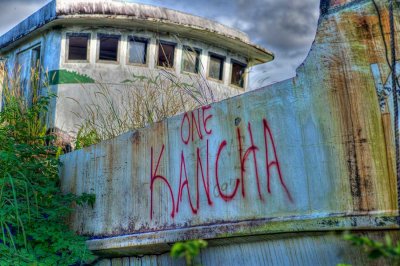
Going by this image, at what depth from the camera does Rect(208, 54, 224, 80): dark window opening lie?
11672mm

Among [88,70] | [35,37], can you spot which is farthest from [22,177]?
[35,37]

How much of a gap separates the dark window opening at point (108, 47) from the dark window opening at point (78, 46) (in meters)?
0.29

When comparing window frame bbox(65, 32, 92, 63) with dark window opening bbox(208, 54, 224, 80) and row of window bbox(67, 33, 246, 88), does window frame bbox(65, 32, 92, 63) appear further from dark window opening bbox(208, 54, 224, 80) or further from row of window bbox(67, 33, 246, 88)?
dark window opening bbox(208, 54, 224, 80)

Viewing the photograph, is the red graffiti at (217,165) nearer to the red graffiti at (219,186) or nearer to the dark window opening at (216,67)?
the red graffiti at (219,186)

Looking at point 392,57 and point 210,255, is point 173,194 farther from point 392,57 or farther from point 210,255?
point 392,57

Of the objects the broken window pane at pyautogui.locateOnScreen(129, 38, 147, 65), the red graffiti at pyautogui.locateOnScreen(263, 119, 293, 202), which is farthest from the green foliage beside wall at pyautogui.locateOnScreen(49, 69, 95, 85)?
the red graffiti at pyautogui.locateOnScreen(263, 119, 293, 202)

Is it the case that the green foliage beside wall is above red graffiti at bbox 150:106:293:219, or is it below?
above

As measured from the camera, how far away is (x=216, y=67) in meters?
11.8

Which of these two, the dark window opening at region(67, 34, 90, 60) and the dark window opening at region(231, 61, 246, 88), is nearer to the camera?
the dark window opening at region(67, 34, 90, 60)

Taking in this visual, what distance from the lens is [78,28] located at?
34.5 feet

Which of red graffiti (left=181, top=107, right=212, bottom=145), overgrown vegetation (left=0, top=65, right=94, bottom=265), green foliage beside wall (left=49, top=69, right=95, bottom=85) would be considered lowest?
overgrown vegetation (left=0, top=65, right=94, bottom=265)

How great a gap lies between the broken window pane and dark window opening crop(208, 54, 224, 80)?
60.2 inches

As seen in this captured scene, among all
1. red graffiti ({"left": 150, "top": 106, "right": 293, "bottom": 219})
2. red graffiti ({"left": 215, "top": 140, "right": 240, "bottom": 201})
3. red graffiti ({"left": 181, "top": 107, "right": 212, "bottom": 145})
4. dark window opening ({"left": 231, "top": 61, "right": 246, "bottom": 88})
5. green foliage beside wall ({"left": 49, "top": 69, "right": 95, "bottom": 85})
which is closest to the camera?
red graffiti ({"left": 150, "top": 106, "right": 293, "bottom": 219})

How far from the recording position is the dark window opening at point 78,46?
10.5 meters
